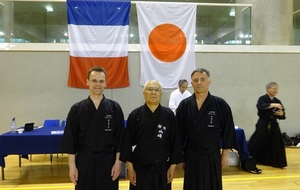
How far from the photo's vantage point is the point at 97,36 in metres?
5.69

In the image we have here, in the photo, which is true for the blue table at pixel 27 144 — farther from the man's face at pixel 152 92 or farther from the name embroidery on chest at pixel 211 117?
the name embroidery on chest at pixel 211 117

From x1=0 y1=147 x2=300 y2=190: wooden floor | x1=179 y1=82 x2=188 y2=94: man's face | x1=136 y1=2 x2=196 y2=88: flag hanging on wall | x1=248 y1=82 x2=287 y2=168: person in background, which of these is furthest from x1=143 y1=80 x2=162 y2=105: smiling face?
x1=136 y1=2 x2=196 y2=88: flag hanging on wall

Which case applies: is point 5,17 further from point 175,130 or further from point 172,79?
point 175,130

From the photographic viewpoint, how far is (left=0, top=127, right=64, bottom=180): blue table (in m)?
3.75

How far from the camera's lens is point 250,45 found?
256 inches

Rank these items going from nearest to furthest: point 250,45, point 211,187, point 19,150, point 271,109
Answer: point 211,187, point 19,150, point 271,109, point 250,45

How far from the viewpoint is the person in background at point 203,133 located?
7.66ft

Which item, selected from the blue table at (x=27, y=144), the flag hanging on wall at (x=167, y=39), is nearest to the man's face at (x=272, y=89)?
the flag hanging on wall at (x=167, y=39)

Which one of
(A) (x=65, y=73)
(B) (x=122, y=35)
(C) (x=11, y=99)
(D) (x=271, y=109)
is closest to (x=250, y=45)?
(D) (x=271, y=109)

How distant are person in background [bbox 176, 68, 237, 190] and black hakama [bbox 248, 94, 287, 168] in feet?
7.86

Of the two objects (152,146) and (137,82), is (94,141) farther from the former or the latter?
(137,82)

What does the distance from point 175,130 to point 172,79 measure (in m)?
3.82

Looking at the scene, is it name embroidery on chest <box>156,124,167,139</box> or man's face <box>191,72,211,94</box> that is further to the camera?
man's face <box>191,72,211,94</box>

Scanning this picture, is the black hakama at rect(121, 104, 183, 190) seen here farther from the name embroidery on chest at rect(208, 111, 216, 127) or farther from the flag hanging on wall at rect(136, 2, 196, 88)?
the flag hanging on wall at rect(136, 2, 196, 88)
